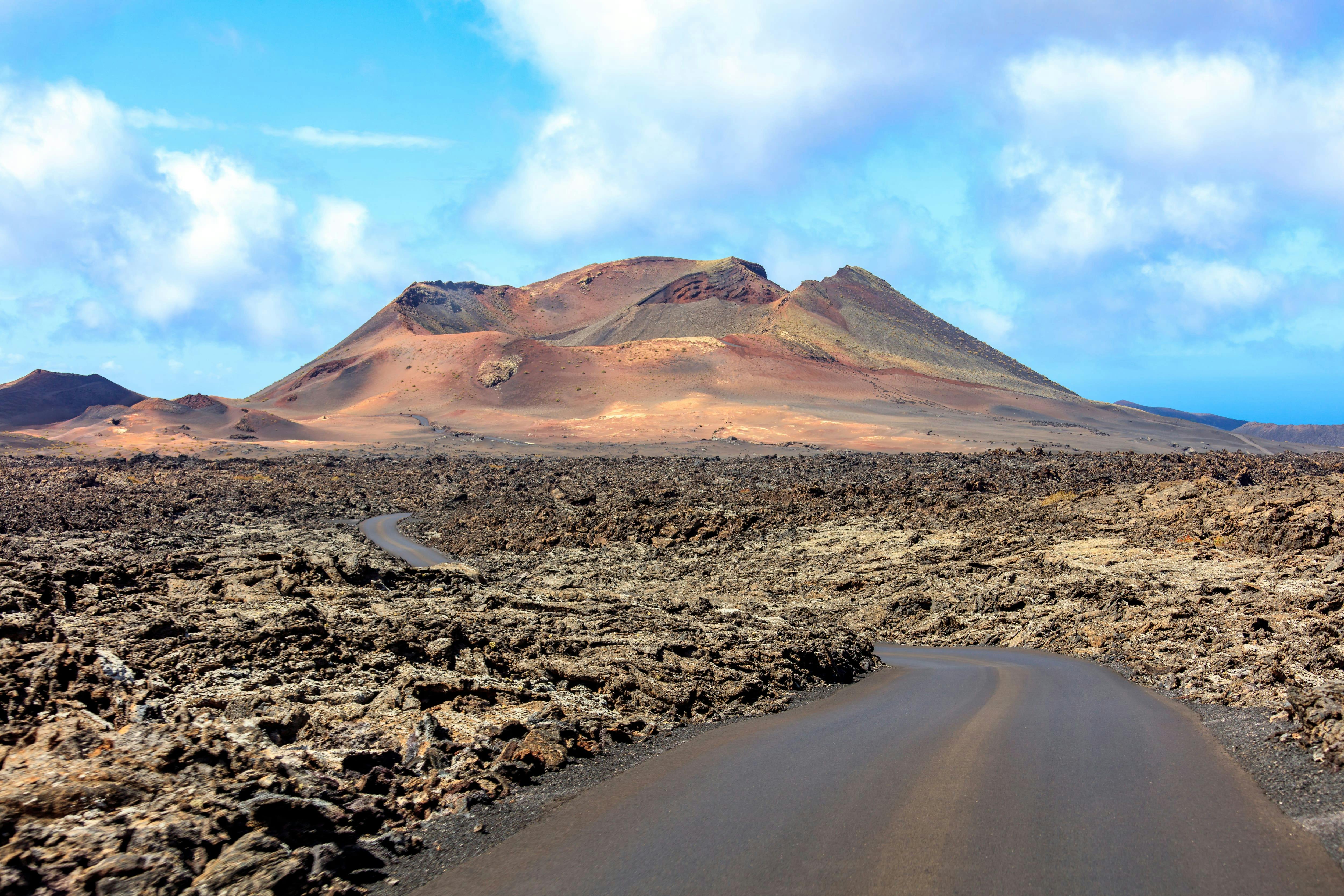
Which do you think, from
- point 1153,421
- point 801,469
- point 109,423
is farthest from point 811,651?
point 1153,421

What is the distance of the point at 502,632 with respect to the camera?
1150 centimetres

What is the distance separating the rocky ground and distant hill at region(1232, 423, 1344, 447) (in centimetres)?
15272

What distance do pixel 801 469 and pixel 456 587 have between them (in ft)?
107

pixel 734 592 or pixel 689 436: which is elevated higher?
pixel 689 436

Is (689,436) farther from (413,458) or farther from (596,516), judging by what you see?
(596,516)

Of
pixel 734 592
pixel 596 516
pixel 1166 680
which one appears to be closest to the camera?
pixel 1166 680

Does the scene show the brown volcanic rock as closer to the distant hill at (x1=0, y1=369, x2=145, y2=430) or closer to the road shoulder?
the distant hill at (x1=0, y1=369, x2=145, y2=430)

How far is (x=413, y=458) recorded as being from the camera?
6338 centimetres

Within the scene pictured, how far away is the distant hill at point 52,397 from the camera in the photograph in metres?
110

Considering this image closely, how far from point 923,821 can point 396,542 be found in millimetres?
26946

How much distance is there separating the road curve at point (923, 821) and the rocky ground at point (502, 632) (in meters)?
0.99

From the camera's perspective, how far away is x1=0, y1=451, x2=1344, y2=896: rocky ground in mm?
5246

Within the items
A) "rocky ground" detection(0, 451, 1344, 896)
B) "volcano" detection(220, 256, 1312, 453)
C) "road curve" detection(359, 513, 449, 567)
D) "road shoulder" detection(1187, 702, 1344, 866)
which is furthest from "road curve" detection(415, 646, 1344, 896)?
"volcano" detection(220, 256, 1312, 453)

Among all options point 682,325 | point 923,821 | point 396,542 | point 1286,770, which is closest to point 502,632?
point 923,821
